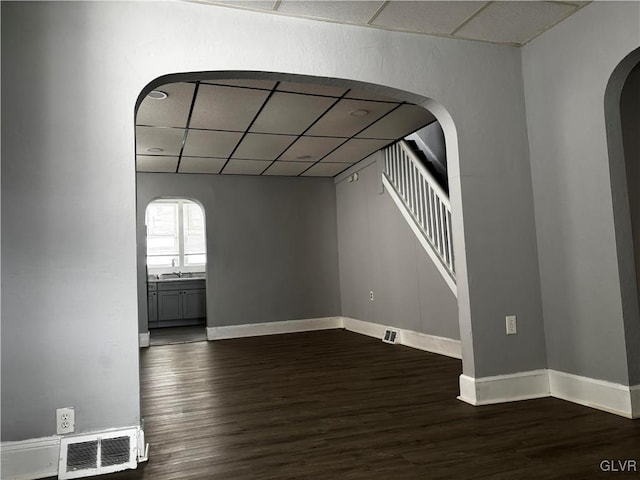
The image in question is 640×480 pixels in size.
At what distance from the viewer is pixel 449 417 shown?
2.79 m

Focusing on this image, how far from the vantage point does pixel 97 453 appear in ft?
7.27

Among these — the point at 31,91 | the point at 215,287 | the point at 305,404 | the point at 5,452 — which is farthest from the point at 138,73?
the point at 215,287

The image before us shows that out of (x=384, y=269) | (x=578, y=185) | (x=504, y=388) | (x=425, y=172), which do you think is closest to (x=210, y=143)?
(x=425, y=172)

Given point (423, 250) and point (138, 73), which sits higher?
point (138, 73)

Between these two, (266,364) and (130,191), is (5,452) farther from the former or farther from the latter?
(266,364)

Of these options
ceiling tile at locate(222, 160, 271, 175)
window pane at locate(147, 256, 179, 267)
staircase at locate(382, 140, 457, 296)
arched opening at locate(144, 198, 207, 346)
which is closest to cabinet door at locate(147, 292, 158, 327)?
arched opening at locate(144, 198, 207, 346)

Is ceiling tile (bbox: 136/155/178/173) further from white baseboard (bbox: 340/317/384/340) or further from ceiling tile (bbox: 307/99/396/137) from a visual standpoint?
white baseboard (bbox: 340/317/384/340)

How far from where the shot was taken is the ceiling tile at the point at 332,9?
8.98 ft

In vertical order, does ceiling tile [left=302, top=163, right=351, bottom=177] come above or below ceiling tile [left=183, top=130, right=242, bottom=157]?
below

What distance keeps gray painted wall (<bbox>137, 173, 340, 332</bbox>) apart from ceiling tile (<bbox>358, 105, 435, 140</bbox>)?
2261 millimetres

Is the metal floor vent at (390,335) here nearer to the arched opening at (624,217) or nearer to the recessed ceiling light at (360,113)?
the recessed ceiling light at (360,113)

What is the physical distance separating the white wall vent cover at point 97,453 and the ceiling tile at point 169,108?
8.21 feet

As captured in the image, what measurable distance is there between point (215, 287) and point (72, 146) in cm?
465

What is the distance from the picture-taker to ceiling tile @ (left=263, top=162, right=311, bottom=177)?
257 inches
